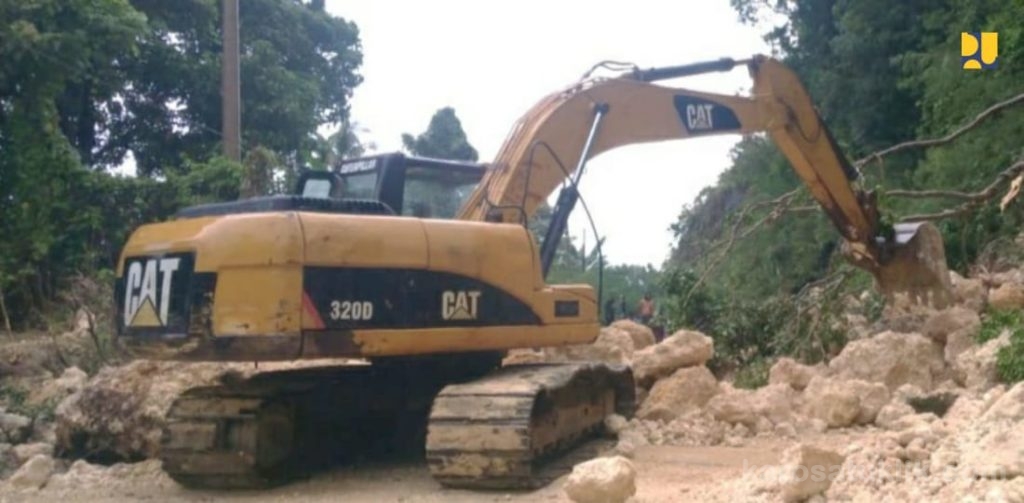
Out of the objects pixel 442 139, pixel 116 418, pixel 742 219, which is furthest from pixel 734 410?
pixel 442 139

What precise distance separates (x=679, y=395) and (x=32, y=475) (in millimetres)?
4679

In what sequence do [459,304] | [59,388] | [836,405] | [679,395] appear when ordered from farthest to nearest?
[59,388]
[679,395]
[836,405]
[459,304]

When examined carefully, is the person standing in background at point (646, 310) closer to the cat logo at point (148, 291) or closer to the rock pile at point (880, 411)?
the rock pile at point (880, 411)

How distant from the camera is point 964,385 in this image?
10055mm

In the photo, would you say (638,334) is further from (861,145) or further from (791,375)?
(861,145)

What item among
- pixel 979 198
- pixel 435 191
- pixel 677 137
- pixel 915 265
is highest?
pixel 677 137

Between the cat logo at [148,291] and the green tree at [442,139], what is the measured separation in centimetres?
2323

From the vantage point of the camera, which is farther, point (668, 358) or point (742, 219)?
point (742, 219)

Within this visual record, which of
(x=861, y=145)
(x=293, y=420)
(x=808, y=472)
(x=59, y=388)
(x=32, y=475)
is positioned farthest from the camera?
(x=861, y=145)

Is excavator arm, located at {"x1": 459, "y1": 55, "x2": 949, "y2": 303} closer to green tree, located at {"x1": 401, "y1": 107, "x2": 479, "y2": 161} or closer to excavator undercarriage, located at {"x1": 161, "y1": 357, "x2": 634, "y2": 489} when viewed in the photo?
excavator undercarriage, located at {"x1": 161, "y1": 357, "x2": 634, "y2": 489}

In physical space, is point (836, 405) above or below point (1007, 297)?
below

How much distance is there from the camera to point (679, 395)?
9.60 metres

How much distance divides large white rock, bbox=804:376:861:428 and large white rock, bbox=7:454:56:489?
210 inches

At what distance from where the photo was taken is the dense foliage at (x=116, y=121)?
1773cm
